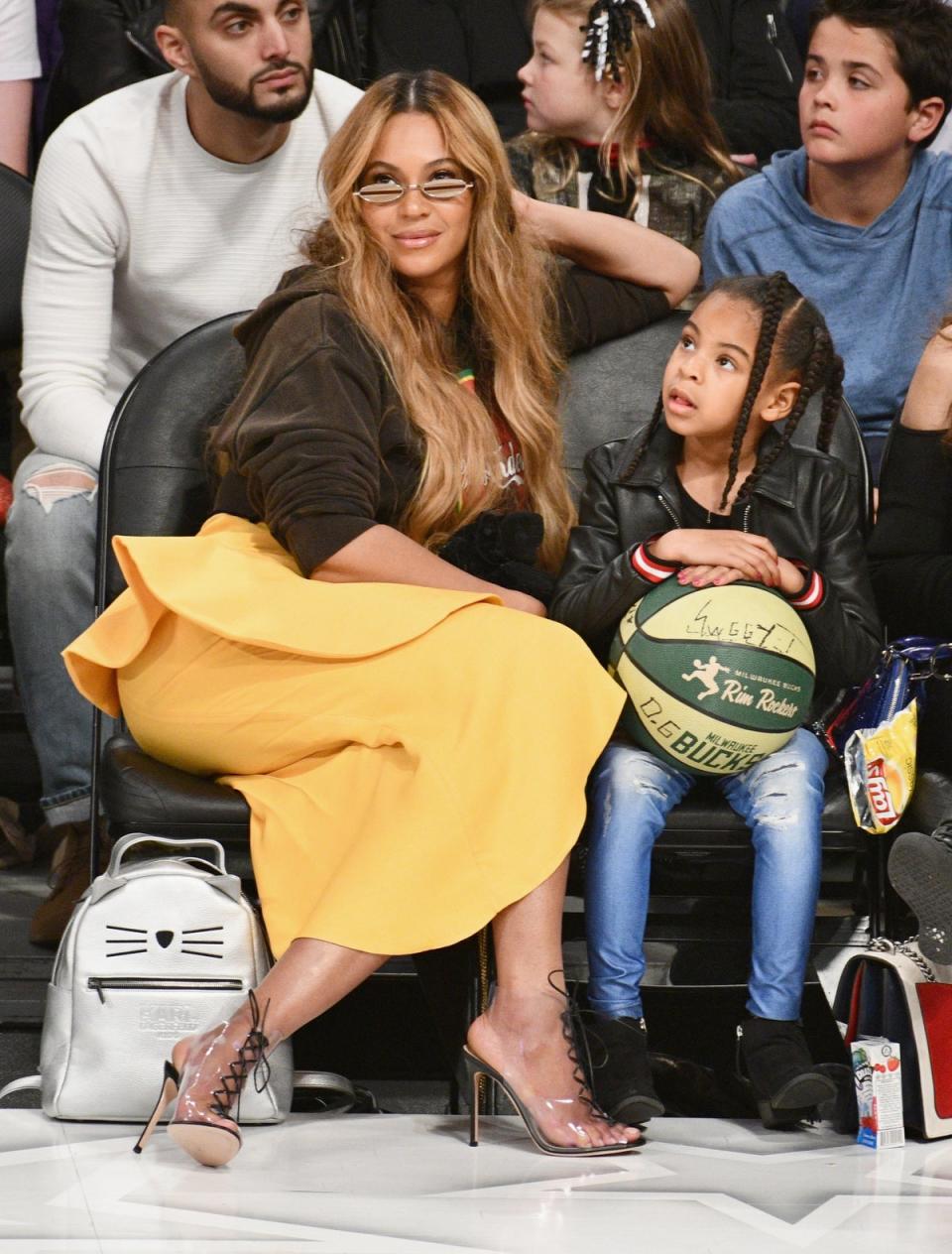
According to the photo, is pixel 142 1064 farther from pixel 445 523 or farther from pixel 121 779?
pixel 445 523

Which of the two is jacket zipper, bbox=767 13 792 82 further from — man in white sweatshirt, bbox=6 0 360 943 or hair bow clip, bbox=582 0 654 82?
man in white sweatshirt, bbox=6 0 360 943

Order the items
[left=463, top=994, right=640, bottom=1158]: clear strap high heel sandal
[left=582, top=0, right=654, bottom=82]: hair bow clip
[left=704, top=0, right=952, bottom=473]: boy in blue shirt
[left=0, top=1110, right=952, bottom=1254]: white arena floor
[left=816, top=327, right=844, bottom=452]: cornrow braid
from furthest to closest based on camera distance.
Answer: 1. [left=582, top=0, right=654, bottom=82]: hair bow clip
2. [left=704, top=0, right=952, bottom=473]: boy in blue shirt
3. [left=816, top=327, right=844, bottom=452]: cornrow braid
4. [left=463, top=994, right=640, bottom=1158]: clear strap high heel sandal
5. [left=0, top=1110, right=952, bottom=1254]: white arena floor

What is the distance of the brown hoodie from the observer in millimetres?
2816

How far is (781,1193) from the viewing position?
7.84ft

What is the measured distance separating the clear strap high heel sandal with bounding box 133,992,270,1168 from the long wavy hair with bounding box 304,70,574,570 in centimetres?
93

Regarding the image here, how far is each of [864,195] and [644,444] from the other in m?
1.06

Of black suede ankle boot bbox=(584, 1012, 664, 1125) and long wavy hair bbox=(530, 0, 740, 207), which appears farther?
long wavy hair bbox=(530, 0, 740, 207)

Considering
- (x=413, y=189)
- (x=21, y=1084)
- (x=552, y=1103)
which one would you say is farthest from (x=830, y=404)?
(x=21, y=1084)

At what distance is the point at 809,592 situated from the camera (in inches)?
112

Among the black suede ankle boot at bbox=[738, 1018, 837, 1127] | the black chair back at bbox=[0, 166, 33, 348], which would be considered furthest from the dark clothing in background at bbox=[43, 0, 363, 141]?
the black suede ankle boot at bbox=[738, 1018, 837, 1127]

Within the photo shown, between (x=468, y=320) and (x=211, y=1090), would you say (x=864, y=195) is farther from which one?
(x=211, y=1090)

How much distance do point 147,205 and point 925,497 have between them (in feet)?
5.42

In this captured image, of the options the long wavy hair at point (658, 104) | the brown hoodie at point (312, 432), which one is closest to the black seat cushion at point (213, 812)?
the brown hoodie at point (312, 432)
